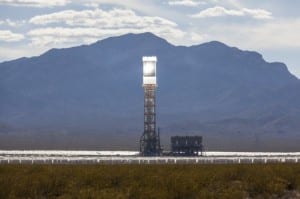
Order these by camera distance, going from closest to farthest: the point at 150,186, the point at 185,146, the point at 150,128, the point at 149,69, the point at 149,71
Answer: the point at 150,186 < the point at 185,146 < the point at 150,128 < the point at 149,71 < the point at 149,69

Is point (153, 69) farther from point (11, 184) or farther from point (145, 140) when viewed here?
point (11, 184)

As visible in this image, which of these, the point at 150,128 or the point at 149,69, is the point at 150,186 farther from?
the point at 149,69

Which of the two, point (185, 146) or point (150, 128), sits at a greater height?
point (150, 128)

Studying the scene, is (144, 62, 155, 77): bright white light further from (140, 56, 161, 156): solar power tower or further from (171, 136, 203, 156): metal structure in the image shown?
(171, 136, 203, 156): metal structure

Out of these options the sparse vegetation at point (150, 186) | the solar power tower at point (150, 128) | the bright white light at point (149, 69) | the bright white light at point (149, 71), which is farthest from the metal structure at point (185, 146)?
the sparse vegetation at point (150, 186)

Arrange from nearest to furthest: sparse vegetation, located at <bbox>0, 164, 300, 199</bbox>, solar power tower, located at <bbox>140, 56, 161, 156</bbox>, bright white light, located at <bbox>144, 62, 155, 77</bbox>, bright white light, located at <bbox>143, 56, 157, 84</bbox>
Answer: sparse vegetation, located at <bbox>0, 164, 300, 199</bbox>, solar power tower, located at <bbox>140, 56, 161, 156</bbox>, bright white light, located at <bbox>143, 56, 157, 84</bbox>, bright white light, located at <bbox>144, 62, 155, 77</bbox>

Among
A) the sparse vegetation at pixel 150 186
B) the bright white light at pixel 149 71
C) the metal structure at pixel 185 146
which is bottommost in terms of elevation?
the sparse vegetation at pixel 150 186

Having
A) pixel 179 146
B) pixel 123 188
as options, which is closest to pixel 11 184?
pixel 123 188

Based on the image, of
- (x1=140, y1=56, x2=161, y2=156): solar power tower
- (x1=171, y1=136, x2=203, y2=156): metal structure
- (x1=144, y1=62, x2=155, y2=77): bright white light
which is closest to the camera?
(x1=171, y1=136, x2=203, y2=156): metal structure

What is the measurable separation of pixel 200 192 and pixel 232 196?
202 cm

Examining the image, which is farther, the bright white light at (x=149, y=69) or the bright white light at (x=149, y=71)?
the bright white light at (x=149, y=69)

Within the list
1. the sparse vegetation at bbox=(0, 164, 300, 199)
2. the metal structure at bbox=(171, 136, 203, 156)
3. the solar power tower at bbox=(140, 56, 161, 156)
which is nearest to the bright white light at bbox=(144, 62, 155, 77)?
the solar power tower at bbox=(140, 56, 161, 156)

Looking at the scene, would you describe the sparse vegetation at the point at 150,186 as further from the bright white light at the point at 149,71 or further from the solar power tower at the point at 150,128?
the bright white light at the point at 149,71

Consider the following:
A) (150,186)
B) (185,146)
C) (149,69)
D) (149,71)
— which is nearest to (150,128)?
(185,146)
